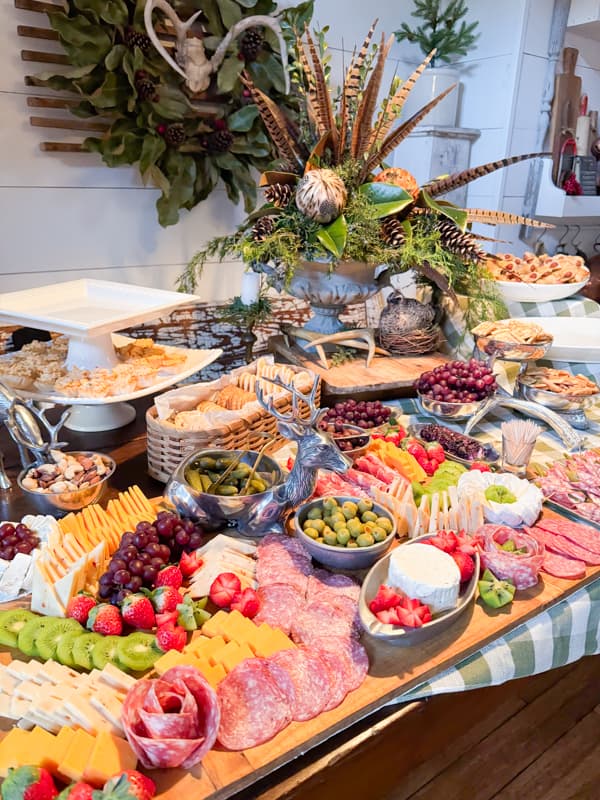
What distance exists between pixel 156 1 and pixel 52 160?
70cm

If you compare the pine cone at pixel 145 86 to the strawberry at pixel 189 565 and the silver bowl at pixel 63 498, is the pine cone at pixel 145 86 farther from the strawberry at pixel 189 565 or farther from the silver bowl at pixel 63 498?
the strawberry at pixel 189 565

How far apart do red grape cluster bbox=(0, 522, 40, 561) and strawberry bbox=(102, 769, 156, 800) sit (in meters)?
0.43

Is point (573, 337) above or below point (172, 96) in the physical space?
below

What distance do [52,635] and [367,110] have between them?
4.37ft

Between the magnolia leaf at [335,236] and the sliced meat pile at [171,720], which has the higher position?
the magnolia leaf at [335,236]

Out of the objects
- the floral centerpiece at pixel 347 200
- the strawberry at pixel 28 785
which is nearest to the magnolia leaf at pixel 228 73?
the floral centerpiece at pixel 347 200

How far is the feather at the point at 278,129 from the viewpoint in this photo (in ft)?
4.97

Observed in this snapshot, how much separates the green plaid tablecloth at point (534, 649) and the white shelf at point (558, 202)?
9.43ft

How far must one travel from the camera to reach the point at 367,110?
4.89 feet

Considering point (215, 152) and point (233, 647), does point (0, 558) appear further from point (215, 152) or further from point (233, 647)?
point (215, 152)

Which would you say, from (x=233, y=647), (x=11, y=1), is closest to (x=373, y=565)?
(x=233, y=647)

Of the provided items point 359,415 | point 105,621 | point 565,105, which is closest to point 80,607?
point 105,621

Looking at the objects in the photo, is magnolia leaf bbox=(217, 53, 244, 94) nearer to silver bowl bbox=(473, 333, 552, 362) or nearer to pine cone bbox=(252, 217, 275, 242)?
pine cone bbox=(252, 217, 275, 242)

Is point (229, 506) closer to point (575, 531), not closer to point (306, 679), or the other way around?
point (306, 679)
